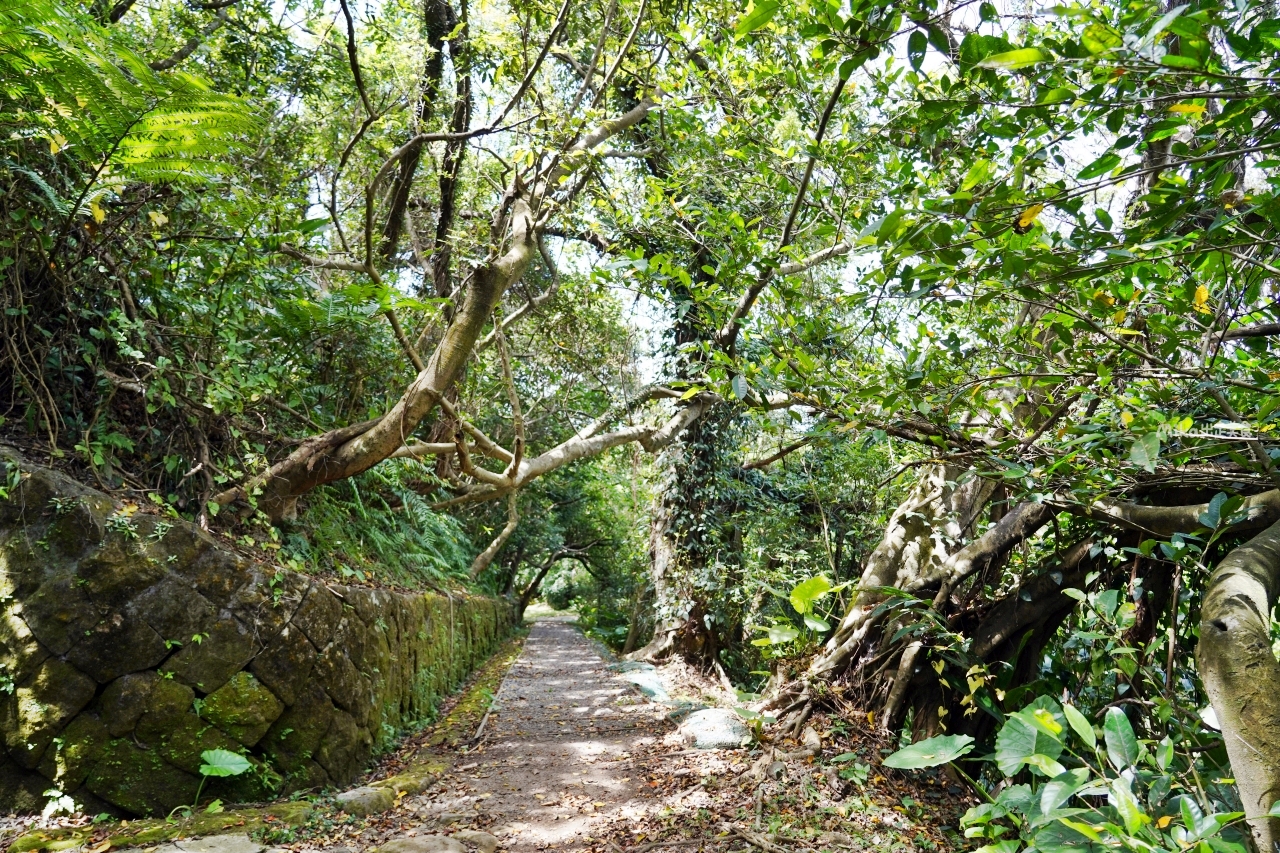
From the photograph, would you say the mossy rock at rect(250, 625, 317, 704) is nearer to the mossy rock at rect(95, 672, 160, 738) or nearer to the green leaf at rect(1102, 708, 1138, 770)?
the mossy rock at rect(95, 672, 160, 738)

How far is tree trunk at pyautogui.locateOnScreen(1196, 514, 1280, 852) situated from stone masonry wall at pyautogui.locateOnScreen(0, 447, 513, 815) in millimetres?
4383

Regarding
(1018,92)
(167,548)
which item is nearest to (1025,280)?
(1018,92)

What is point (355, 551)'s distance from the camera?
6414 millimetres

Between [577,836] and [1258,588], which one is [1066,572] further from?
[577,836]

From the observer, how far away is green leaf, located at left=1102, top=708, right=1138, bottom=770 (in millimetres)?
1695

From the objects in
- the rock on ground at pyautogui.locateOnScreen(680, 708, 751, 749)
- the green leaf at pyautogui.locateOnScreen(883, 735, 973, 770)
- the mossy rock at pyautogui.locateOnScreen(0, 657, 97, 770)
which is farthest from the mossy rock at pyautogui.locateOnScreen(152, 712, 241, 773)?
the green leaf at pyautogui.locateOnScreen(883, 735, 973, 770)

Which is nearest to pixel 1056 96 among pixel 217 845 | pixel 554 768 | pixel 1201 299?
pixel 1201 299

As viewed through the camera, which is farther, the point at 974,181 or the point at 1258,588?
the point at 1258,588

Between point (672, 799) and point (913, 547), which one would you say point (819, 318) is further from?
point (672, 799)

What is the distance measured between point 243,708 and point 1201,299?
4874mm

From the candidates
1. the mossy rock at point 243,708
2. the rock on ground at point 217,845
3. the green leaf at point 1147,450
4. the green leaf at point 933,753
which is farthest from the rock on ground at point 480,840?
the green leaf at point 1147,450

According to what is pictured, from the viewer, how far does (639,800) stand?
447cm

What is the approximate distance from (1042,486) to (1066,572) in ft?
4.75

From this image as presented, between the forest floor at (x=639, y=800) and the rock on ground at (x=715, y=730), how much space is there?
9 centimetres
